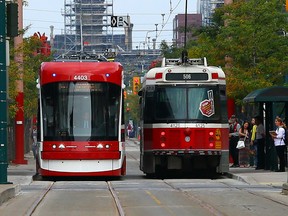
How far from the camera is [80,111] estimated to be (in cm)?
2811

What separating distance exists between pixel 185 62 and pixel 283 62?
12.2 metres

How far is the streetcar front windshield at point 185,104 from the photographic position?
28516 millimetres

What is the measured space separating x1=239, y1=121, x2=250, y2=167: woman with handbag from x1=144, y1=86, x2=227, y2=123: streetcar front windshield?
560 cm

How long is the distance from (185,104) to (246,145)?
21.8 ft

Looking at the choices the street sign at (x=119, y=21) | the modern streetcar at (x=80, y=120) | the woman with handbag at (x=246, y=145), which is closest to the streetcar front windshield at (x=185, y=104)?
the modern streetcar at (x=80, y=120)

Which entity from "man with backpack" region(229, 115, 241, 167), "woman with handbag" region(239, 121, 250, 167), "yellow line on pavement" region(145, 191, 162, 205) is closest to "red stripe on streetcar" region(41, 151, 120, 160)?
"yellow line on pavement" region(145, 191, 162, 205)

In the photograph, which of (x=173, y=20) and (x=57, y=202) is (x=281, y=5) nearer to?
(x=57, y=202)

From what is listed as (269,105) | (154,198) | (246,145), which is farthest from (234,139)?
(154,198)

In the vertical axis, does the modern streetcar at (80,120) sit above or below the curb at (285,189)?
above

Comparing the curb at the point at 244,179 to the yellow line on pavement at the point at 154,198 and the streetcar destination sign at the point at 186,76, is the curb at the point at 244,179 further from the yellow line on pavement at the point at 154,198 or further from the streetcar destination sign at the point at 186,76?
the yellow line on pavement at the point at 154,198

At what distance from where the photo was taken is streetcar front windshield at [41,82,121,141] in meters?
27.9

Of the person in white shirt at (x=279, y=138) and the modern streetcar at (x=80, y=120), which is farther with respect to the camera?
the person in white shirt at (x=279, y=138)

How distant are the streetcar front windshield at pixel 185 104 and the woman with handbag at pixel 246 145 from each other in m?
5.60

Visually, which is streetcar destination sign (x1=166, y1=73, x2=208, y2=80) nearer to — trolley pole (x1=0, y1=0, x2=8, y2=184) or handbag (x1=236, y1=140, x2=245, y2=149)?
handbag (x1=236, y1=140, x2=245, y2=149)
